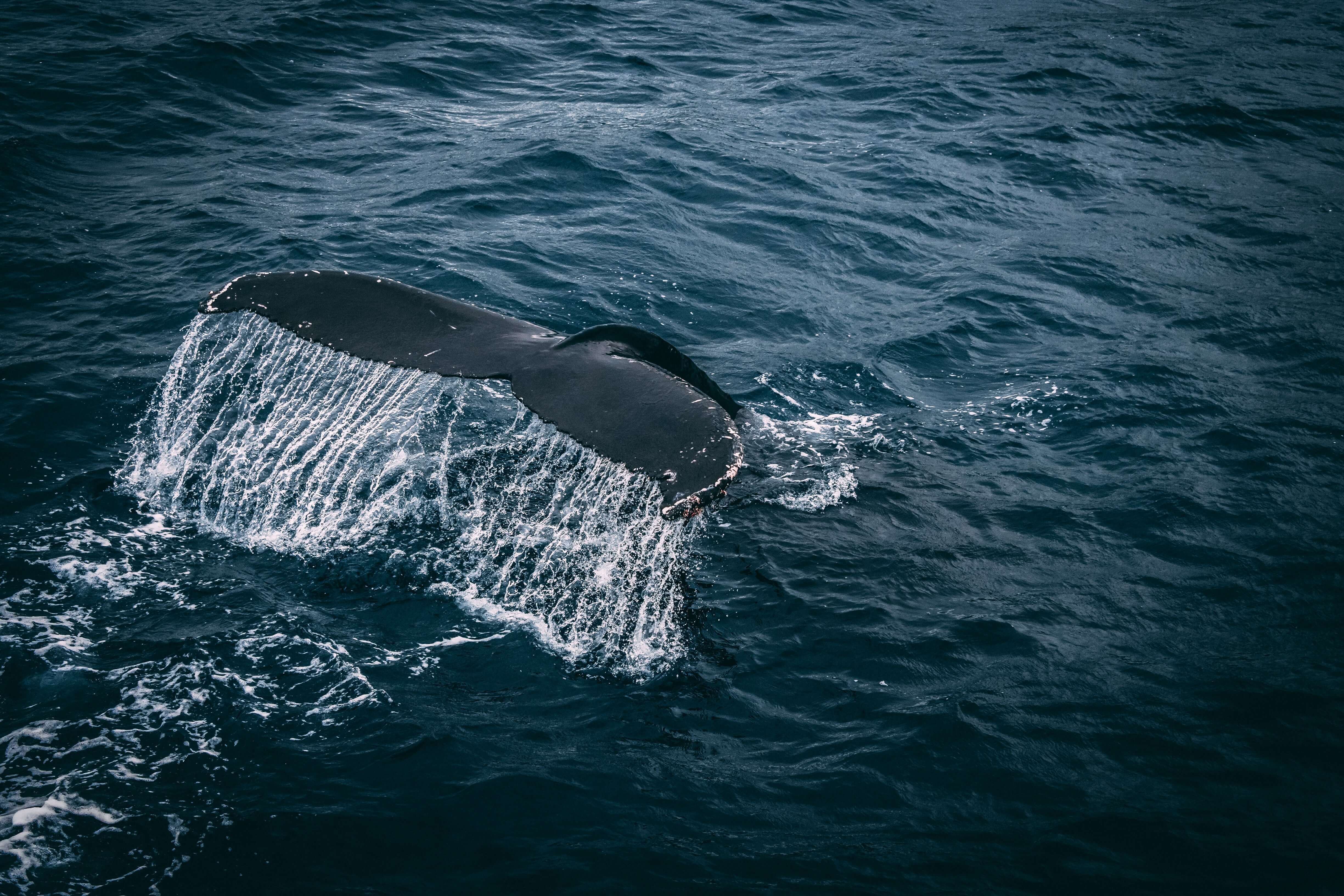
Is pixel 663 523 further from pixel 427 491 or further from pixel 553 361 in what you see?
pixel 427 491

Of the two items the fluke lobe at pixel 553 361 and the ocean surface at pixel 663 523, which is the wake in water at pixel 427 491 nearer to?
the ocean surface at pixel 663 523

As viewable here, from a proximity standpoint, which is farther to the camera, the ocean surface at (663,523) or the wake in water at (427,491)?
the wake in water at (427,491)

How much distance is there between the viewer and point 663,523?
249 inches

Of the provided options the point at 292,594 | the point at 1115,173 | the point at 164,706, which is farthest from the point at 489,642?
the point at 1115,173

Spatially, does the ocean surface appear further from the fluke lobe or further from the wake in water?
the fluke lobe

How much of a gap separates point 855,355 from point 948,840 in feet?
19.1

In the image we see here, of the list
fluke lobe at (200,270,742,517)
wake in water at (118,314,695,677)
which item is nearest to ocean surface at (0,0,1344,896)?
wake in water at (118,314,695,677)

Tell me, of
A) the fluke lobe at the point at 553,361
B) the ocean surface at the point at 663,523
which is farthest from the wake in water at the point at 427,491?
the fluke lobe at the point at 553,361

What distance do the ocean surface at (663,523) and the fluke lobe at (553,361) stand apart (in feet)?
4.56

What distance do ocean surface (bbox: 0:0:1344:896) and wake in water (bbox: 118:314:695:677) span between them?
1.6 inches

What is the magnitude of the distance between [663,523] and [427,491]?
187 cm

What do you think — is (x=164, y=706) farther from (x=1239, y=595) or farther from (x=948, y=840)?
(x=1239, y=595)

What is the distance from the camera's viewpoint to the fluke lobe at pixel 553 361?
13.1ft

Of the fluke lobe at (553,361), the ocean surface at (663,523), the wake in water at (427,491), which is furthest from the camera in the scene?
the wake in water at (427,491)
